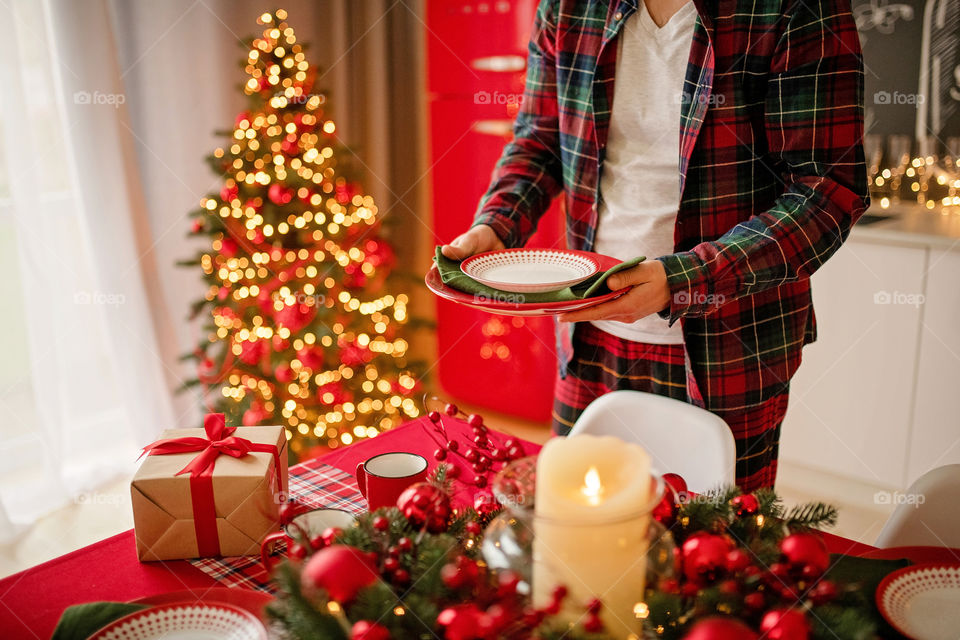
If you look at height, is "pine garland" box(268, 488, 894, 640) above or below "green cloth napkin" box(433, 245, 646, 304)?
below

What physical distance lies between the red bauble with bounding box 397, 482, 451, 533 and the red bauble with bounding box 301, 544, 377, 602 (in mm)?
134

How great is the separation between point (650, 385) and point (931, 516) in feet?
1.69

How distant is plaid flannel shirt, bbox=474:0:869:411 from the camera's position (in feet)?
4.08

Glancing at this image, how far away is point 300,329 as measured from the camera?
2512 millimetres

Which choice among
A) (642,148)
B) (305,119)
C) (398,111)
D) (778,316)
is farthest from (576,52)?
(398,111)

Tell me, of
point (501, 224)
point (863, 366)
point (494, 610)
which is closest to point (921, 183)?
point (863, 366)

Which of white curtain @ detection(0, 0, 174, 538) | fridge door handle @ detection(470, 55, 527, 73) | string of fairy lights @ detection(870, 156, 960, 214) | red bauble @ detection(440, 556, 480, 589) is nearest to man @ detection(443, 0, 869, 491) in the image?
red bauble @ detection(440, 556, 480, 589)

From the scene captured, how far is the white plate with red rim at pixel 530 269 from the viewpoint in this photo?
1.17 m

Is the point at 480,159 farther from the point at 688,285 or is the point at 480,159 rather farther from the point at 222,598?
the point at 222,598

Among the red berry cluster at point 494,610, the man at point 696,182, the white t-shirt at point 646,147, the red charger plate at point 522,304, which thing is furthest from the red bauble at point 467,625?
the white t-shirt at point 646,147

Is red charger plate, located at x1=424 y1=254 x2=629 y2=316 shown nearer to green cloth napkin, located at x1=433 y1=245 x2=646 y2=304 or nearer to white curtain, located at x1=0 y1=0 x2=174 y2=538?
green cloth napkin, located at x1=433 y1=245 x2=646 y2=304

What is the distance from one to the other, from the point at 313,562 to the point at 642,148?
1.00 meters

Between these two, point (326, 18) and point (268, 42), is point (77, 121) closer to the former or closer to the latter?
point (268, 42)

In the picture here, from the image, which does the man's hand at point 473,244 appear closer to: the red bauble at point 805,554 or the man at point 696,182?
the man at point 696,182
